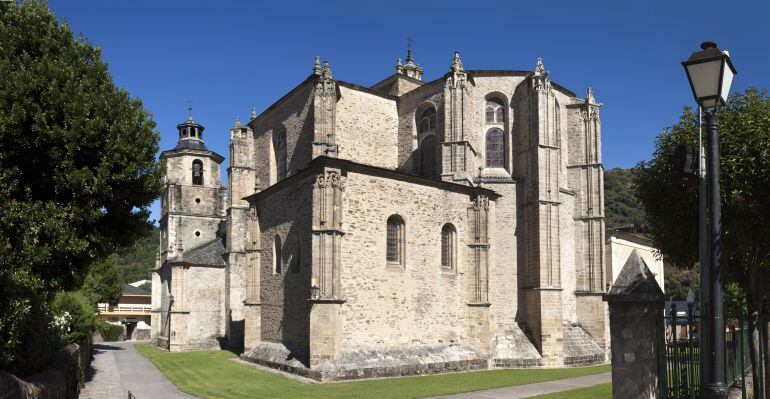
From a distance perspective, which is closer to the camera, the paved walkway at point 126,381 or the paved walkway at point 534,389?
the paved walkway at point 534,389

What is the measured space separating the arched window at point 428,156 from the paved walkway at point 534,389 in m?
11.4

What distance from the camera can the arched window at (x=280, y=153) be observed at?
3016cm

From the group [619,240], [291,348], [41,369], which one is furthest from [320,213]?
[619,240]

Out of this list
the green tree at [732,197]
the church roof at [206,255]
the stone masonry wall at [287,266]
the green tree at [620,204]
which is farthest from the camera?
the green tree at [620,204]

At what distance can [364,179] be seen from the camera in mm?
22250

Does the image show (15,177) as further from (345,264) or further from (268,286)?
(268,286)

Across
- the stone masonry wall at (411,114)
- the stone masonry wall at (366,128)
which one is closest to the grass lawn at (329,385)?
the stone masonry wall at (411,114)

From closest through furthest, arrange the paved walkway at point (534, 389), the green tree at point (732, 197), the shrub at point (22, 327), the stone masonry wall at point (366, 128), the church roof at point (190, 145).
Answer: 1. the shrub at point (22, 327)
2. the green tree at point (732, 197)
3. the paved walkway at point (534, 389)
4. the stone masonry wall at point (366, 128)
5. the church roof at point (190, 145)

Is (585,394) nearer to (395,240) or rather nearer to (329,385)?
(329,385)

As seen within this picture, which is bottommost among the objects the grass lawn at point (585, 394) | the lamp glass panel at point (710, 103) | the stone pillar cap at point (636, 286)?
the grass lawn at point (585, 394)

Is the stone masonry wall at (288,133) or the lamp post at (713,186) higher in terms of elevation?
the stone masonry wall at (288,133)

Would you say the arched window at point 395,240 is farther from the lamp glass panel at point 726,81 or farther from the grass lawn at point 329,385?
the lamp glass panel at point 726,81

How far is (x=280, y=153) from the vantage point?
101 ft

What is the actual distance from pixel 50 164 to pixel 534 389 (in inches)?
596
